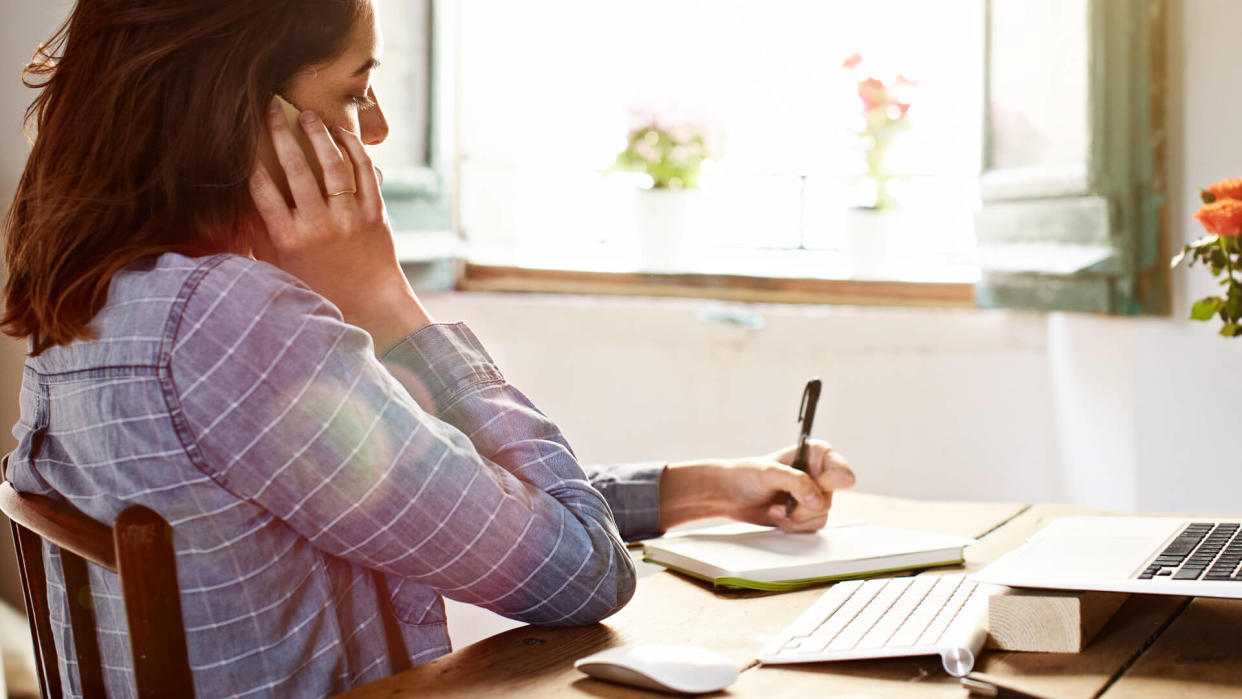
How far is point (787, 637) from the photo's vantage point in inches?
36.1

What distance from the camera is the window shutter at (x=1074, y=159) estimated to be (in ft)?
6.74

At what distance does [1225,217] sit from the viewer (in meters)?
1.28

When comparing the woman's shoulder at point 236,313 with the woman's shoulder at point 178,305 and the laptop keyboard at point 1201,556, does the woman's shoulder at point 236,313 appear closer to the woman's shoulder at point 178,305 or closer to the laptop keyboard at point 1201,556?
the woman's shoulder at point 178,305

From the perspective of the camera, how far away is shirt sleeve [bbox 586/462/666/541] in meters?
1.32

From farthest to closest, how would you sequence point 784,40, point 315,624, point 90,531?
point 784,40 < point 315,624 < point 90,531

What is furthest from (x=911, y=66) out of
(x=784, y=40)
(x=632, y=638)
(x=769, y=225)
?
(x=632, y=638)

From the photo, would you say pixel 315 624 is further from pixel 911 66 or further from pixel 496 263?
pixel 911 66

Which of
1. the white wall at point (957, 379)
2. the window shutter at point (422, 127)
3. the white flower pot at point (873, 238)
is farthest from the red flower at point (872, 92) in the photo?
the window shutter at point (422, 127)

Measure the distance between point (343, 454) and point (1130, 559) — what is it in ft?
2.11

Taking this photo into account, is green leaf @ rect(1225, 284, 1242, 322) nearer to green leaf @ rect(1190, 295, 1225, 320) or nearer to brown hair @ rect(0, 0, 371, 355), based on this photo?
green leaf @ rect(1190, 295, 1225, 320)

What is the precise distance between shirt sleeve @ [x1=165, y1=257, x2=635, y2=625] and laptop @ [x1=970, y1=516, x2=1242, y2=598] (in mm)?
345

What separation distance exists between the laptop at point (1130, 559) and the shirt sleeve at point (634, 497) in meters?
0.42

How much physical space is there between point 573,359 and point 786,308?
491 millimetres

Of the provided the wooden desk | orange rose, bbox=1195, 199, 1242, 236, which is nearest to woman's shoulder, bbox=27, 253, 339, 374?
the wooden desk
